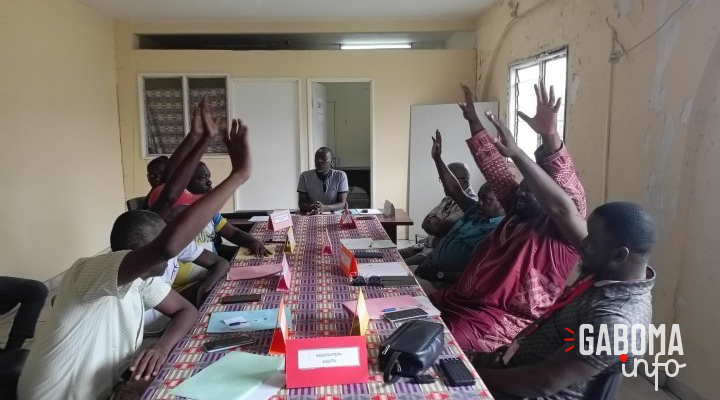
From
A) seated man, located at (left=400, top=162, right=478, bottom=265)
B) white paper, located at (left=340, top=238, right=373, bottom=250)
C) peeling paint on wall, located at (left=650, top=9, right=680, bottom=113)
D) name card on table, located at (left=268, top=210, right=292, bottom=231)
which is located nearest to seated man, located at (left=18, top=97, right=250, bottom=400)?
white paper, located at (left=340, top=238, right=373, bottom=250)

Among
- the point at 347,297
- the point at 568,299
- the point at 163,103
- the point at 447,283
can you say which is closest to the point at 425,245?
the point at 447,283

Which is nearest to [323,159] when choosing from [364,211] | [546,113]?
Answer: [364,211]

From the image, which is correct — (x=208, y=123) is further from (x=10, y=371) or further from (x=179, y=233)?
(x=10, y=371)

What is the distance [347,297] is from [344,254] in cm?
34

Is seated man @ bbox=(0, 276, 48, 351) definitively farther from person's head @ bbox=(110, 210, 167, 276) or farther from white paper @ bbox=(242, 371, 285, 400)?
white paper @ bbox=(242, 371, 285, 400)

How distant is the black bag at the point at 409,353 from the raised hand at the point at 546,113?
0.84 m

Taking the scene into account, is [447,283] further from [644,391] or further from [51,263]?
[51,263]

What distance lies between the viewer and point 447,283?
8.81 ft

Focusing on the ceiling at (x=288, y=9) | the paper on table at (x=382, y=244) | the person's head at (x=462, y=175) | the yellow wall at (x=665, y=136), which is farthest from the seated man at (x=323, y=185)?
the yellow wall at (x=665, y=136)

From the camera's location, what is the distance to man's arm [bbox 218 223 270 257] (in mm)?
2477

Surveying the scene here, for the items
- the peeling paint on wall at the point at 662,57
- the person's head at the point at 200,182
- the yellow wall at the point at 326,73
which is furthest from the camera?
the yellow wall at the point at 326,73

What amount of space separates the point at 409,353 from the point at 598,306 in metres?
0.48

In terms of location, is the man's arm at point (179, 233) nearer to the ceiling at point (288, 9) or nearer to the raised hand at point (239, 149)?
the raised hand at point (239, 149)

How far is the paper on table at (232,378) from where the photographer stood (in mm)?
1117
